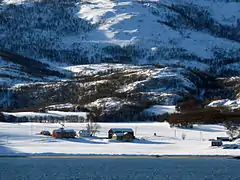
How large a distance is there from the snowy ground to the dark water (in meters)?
9.31

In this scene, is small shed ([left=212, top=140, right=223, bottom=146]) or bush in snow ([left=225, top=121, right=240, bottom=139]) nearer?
small shed ([left=212, top=140, right=223, bottom=146])

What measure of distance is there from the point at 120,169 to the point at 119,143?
38.8m

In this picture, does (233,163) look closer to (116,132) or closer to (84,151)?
(84,151)

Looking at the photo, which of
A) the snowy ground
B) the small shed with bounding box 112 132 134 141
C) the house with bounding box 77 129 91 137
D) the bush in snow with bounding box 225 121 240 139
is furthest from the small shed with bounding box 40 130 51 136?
the bush in snow with bounding box 225 121 240 139

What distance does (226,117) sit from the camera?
16450 cm

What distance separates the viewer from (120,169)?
85000 millimetres

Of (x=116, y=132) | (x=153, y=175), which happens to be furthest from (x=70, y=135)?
(x=153, y=175)

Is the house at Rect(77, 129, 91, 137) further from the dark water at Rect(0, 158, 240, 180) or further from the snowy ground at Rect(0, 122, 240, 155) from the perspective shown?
the dark water at Rect(0, 158, 240, 180)

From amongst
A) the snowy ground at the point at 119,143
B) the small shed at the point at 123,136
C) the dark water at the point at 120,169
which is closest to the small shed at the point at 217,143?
the snowy ground at the point at 119,143

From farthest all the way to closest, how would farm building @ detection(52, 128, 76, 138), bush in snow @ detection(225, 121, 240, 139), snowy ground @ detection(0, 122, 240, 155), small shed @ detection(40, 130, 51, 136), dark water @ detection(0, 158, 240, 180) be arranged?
→ small shed @ detection(40, 130, 51, 136), bush in snow @ detection(225, 121, 240, 139), farm building @ detection(52, 128, 76, 138), snowy ground @ detection(0, 122, 240, 155), dark water @ detection(0, 158, 240, 180)

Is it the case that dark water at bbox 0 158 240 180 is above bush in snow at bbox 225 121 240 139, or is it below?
below

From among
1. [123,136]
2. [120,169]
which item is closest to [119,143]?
[123,136]

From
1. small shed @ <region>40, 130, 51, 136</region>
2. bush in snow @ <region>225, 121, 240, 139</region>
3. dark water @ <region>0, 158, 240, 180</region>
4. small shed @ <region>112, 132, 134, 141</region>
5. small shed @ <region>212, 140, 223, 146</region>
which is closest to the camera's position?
dark water @ <region>0, 158, 240, 180</region>

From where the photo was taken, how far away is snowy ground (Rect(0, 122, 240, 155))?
109062mm
